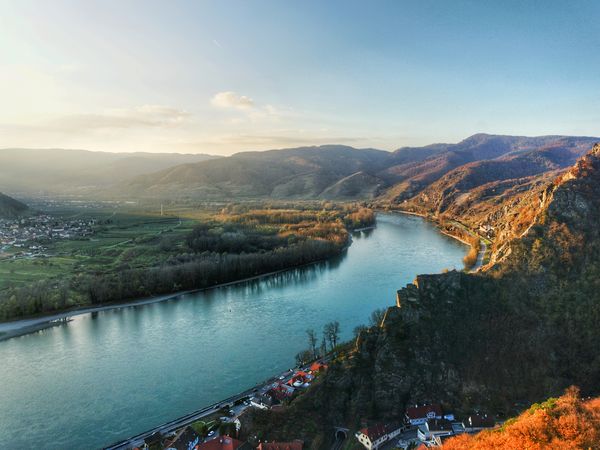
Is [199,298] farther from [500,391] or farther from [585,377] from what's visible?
[585,377]

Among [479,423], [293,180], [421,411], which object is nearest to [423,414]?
[421,411]

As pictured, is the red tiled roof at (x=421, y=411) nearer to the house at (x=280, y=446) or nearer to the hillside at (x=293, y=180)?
the house at (x=280, y=446)

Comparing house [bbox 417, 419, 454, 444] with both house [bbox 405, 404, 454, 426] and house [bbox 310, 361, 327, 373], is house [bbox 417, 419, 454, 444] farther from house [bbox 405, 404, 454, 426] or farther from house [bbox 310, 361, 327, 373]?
house [bbox 310, 361, 327, 373]

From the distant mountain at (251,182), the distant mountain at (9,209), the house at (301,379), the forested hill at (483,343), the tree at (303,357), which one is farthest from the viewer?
the distant mountain at (251,182)

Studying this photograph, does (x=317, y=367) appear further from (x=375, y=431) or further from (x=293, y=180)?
(x=293, y=180)

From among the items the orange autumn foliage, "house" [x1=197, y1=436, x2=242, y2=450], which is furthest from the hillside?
the orange autumn foliage

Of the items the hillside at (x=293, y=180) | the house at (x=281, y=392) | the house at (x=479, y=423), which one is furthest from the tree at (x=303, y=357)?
the hillside at (x=293, y=180)
